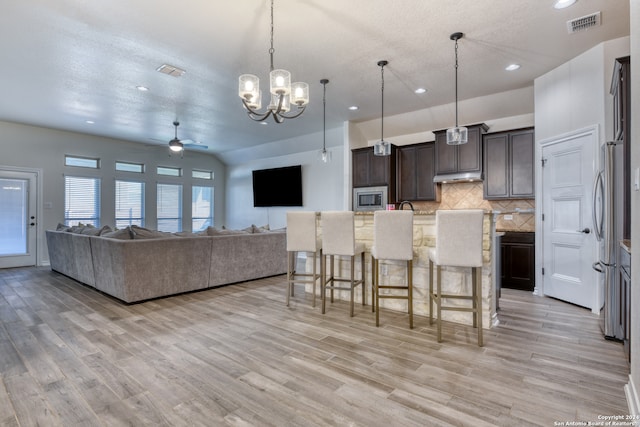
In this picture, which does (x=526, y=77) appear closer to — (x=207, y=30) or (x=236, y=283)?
(x=207, y=30)

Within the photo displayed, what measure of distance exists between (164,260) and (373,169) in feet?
13.3

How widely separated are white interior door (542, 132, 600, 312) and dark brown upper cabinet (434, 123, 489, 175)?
1.07 meters

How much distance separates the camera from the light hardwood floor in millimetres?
1765

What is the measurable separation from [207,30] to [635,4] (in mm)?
3267

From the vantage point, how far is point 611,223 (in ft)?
8.57

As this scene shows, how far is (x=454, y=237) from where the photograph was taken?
9.00 ft

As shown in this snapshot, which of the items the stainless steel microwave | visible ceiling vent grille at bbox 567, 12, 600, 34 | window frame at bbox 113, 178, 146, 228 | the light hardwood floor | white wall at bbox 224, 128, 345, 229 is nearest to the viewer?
the light hardwood floor

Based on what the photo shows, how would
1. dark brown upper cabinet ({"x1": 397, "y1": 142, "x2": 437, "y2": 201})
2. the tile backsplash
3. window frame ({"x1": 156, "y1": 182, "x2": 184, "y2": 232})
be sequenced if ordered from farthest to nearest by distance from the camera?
window frame ({"x1": 156, "y1": 182, "x2": 184, "y2": 232}), dark brown upper cabinet ({"x1": 397, "y1": 142, "x2": 437, "y2": 201}), the tile backsplash

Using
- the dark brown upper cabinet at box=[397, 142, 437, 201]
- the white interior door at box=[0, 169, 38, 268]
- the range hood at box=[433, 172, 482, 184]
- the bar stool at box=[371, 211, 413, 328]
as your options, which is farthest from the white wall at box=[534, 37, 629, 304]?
the white interior door at box=[0, 169, 38, 268]

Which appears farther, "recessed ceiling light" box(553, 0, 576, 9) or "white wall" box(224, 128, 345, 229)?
"white wall" box(224, 128, 345, 229)

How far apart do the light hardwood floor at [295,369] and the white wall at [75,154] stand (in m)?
4.40

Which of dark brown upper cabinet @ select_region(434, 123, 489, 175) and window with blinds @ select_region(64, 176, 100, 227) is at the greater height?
dark brown upper cabinet @ select_region(434, 123, 489, 175)

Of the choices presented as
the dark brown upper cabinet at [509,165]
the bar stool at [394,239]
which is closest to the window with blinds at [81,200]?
the bar stool at [394,239]

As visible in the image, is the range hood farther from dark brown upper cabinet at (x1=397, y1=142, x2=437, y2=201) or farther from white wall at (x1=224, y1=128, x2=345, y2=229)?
white wall at (x1=224, y1=128, x2=345, y2=229)
